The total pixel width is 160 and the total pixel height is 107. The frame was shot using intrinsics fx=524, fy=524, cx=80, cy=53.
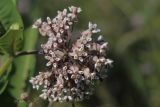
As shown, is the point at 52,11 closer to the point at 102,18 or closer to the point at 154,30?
the point at 102,18

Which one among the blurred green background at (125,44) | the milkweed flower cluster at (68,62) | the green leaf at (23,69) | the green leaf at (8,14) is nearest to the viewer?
the milkweed flower cluster at (68,62)

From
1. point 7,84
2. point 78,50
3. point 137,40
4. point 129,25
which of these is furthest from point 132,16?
point 78,50

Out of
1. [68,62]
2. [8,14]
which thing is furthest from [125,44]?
[68,62]

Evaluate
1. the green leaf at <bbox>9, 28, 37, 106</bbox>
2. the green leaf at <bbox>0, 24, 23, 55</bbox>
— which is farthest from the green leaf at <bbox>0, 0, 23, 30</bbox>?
the green leaf at <bbox>9, 28, 37, 106</bbox>

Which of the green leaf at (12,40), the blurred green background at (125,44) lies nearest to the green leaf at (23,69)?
the green leaf at (12,40)

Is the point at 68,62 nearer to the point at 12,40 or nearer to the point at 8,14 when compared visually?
the point at 12,40

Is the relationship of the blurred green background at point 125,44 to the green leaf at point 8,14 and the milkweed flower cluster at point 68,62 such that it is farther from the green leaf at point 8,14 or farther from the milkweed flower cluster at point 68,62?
the milkweed flower cluster at point 68,62

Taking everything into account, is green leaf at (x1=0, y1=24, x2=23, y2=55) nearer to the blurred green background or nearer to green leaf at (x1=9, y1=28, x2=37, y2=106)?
green leaf at (x1=9, y1=28, x2=37, y2=106)
